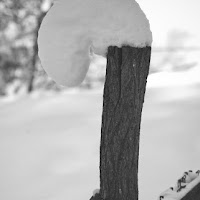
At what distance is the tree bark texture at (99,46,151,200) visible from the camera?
1.52m

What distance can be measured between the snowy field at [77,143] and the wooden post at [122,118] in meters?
1.29

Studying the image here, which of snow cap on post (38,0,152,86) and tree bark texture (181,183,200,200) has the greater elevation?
snow cap on post (38,0,152,86)

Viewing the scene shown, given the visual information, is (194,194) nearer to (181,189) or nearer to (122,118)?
(181,189)

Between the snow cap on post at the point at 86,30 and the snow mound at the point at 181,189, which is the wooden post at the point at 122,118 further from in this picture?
the snow mound at the point at 181,189

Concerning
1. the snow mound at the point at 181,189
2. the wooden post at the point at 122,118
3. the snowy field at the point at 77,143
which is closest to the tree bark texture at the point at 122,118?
the wooden post at the point at 122,118

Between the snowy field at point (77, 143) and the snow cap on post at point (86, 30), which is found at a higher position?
the snow cap on post at point (86, 30)

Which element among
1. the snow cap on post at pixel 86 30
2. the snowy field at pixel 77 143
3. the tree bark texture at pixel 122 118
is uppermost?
the snow cap on post at pixel 86 30

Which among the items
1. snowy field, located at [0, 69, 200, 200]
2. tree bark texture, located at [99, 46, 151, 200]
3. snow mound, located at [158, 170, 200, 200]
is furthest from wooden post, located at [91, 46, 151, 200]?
snowy field, located at [0, 69, 200, 200]

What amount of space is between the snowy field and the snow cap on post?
1708 mm

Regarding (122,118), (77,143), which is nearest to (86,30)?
(122,118)

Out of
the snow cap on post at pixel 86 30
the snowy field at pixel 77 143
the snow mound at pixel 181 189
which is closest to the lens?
the snow cap on post at pixel 86 30

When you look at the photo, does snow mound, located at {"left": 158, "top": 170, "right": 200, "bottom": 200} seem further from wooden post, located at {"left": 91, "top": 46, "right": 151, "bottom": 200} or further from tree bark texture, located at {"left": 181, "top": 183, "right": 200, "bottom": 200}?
wooden post, located at {"left": 91, "top": 46, "right": 151, "bottom": 200}

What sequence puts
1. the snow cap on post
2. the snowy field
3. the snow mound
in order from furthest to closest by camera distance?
the snowy field, the snow mound, the snow cap on post

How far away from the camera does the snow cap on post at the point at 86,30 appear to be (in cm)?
150
